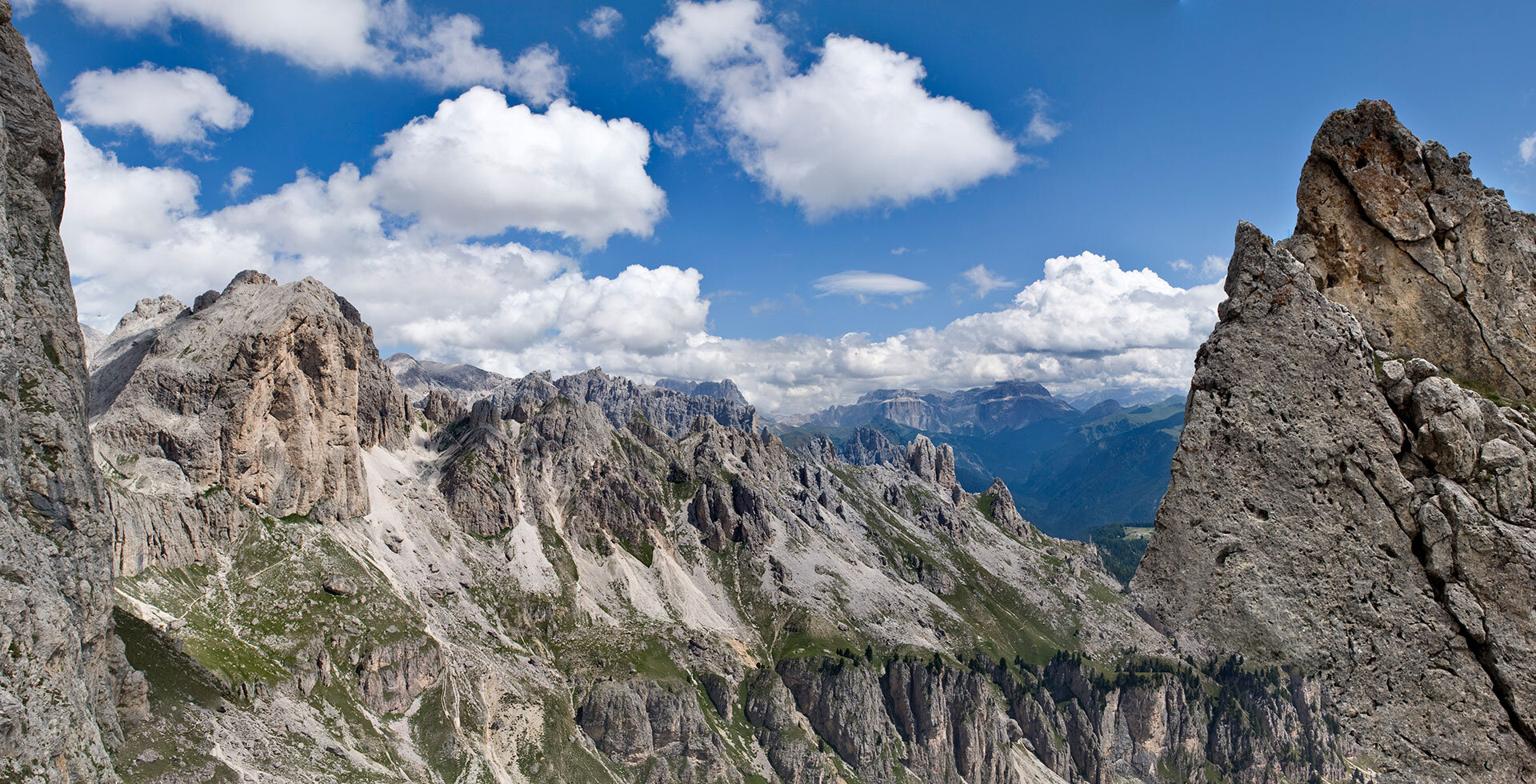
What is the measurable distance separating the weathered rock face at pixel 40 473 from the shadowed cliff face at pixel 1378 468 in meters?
53.3

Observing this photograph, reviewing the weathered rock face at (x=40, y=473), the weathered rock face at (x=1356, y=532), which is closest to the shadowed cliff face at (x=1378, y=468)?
the weathered rock face at (x=1356, y=532)

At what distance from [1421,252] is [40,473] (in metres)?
61.7

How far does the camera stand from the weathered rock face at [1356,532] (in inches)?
544

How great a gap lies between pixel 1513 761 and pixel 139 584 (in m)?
209

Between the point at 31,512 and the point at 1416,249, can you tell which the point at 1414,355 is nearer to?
the point at 1416,249

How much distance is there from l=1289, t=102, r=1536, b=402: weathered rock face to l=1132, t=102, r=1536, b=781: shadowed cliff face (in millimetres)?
43

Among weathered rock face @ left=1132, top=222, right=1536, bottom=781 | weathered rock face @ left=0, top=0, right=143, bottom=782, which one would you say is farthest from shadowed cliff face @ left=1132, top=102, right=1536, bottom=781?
weathered rock face @ left=0, top=0, right=143, bottom=782

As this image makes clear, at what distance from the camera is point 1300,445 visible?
1559 centimetres

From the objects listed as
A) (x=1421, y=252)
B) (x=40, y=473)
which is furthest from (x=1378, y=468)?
(x=40, y=473)

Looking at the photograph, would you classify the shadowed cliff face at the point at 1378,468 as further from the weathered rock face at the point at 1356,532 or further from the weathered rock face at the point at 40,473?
the weathered rock face at the point at 40,473

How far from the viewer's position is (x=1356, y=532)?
14930 mm

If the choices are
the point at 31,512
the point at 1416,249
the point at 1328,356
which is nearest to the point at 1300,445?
the point at 1328,356

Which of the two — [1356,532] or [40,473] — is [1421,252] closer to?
[1356,532]

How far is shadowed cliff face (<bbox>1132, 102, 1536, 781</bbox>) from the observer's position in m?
13.9
